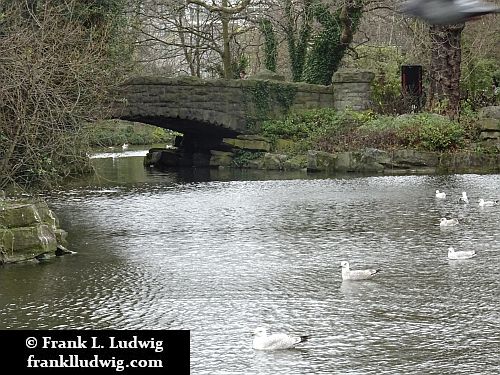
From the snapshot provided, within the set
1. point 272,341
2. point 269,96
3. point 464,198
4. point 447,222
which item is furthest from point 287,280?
point 269,96

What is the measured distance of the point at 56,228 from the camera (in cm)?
1848

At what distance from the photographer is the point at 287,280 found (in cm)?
1479

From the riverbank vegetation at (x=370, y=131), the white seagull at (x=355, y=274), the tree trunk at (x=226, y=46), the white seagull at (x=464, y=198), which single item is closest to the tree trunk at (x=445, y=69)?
the riverbank vegetation at (x=370, y=131)

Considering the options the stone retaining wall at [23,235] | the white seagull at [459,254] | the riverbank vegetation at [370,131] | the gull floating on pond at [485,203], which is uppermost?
the riverbank vegetation at [370,131]

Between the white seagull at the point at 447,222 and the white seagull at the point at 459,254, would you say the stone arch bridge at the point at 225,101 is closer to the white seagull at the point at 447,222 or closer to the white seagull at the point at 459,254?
the white seagull at the point at 447,222

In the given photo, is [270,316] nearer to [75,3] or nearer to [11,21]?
[11,21]

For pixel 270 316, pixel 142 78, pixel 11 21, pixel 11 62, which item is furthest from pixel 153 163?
pixel 270 316

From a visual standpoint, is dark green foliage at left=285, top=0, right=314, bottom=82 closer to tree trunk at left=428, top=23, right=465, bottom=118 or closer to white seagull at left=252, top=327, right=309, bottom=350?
tree trunk at left=428, top=23, right=465, bottom=118

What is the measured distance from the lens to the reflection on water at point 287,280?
→ 10992mm

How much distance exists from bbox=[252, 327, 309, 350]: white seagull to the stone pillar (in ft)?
86.6

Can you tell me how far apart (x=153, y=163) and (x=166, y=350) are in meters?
31.5

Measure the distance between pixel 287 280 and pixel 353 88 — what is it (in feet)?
76.2

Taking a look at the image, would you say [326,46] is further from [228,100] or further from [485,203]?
[485,203]

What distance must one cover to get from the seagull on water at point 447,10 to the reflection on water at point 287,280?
5.84 metres
